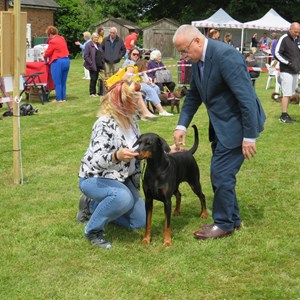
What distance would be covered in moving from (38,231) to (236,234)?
181cm

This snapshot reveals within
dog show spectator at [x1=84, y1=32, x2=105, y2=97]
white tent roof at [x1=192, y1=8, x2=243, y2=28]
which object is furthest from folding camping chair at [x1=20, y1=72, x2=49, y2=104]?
white tent roof at [x1=192, y1=8, x2=243, y2=28]

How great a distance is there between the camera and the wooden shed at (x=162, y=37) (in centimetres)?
3653

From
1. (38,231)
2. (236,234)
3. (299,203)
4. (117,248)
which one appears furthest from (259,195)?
(38,231)

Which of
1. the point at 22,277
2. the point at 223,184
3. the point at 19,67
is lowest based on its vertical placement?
the point at 22,277

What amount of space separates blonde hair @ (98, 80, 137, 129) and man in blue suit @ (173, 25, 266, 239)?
1.75ft

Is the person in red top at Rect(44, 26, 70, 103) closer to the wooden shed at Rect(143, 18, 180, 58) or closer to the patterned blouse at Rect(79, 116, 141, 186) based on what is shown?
the patterned blouse at Rect(79, 116, 141, 186)

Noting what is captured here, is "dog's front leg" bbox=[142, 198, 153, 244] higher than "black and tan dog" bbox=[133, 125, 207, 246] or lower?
lower

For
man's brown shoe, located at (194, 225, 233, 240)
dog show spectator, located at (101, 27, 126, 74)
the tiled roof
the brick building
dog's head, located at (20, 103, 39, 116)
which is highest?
the tiled roof

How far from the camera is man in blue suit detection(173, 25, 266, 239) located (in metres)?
4.04

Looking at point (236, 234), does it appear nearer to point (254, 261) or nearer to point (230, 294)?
point (254, 261)

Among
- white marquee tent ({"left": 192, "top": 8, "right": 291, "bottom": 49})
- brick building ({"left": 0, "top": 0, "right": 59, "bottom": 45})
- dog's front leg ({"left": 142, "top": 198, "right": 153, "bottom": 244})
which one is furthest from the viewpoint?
brick building ({"left": 0, "top": 0, "right": 59, "bottom": 45})

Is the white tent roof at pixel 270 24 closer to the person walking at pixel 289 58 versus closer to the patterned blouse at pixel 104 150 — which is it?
the person walking at pixel 289 58

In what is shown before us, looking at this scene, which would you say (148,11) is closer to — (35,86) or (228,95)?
(35,86)

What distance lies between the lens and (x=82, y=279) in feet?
12.5
